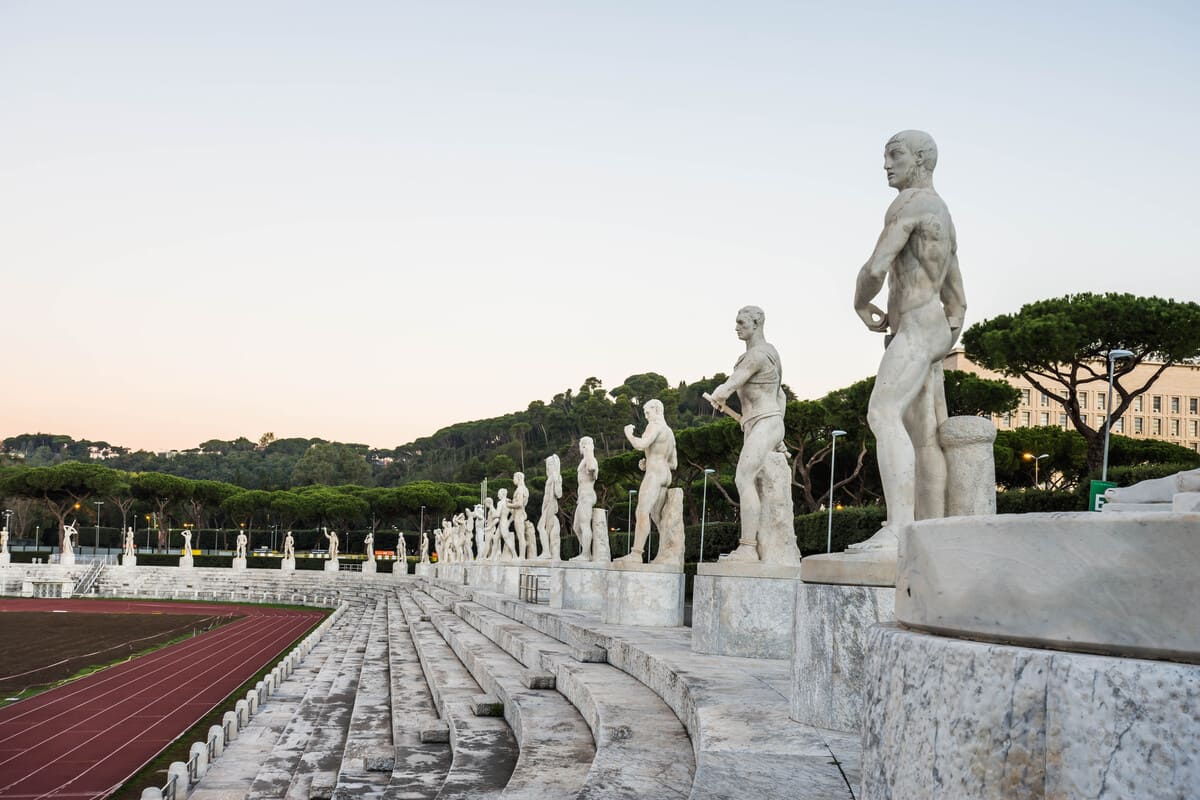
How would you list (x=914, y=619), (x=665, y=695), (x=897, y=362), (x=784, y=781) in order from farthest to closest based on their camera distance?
(x=665, y=695) → (x=897, y=362) → (x=784, y=781) → (x=914, y=619)

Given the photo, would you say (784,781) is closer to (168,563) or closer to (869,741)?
(869,741)

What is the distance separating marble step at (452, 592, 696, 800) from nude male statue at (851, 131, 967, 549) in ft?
5.06

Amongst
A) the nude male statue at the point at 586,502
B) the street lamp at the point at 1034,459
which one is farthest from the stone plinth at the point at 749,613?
the street lamp at the point at 1034,459

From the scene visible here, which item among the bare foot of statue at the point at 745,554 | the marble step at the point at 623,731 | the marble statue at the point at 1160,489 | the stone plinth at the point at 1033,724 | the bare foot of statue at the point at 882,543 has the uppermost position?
the marble statue at the point at 1160,489

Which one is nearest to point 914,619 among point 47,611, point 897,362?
point 897,362

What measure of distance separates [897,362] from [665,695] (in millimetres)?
2309

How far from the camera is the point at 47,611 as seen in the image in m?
40.5

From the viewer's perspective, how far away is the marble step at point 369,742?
236 inches

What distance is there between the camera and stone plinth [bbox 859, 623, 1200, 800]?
4.58ft

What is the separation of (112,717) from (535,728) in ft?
29.3

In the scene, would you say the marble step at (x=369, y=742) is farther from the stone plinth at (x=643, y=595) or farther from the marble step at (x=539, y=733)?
the stone plinth at (x=643, y=595)

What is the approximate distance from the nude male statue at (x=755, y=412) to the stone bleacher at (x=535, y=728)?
3.99ft

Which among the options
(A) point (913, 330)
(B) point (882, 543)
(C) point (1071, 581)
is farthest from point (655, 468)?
(C) point (1071, 581)

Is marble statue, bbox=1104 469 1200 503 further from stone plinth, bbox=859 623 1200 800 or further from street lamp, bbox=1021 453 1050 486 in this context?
street lamp, bbox=1021 453 1050 486
